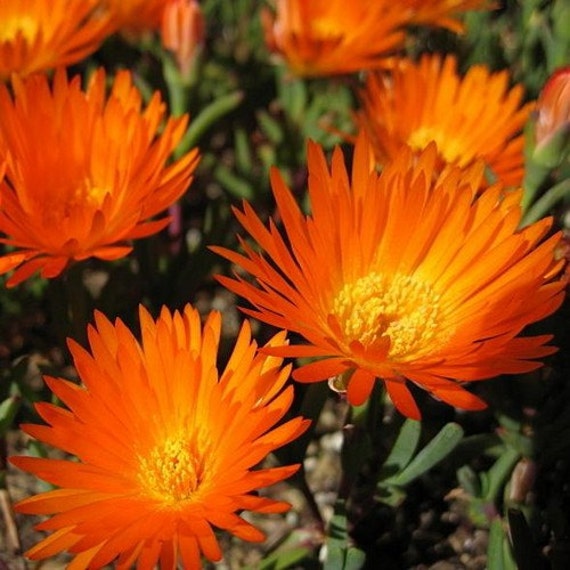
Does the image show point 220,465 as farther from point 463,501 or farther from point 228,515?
point 463,501

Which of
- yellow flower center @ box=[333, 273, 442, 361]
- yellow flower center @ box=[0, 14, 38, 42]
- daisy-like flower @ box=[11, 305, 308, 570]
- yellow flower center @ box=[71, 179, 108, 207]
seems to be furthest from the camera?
yellow flower center @ box=[0, 14, 38, 42]

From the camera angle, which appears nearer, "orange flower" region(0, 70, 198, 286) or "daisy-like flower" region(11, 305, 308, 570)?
"daisy-like flower" region(11, 305, 308, 570)

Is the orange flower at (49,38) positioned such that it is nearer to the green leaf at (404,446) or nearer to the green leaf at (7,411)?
the green leaf at (7,411)

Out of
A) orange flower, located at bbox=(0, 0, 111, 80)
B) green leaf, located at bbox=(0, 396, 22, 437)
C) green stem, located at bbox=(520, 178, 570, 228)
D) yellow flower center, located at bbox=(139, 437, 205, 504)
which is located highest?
orange flower, located at bbox=(0, 0, 111, 80)

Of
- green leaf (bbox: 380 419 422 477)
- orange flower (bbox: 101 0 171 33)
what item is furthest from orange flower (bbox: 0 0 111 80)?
green leaf (bbox: 380 419 422 477)

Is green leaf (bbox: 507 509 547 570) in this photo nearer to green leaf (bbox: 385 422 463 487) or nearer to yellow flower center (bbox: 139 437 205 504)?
green leaf (bbox: 385 422 463 487)
